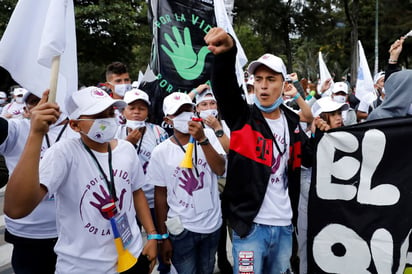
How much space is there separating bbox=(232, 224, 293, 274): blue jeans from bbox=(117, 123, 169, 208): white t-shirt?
49.1 inches

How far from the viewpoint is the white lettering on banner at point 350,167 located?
10.1 ft

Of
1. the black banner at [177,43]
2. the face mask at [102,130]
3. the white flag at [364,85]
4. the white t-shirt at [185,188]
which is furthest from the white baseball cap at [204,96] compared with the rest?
the white flag at [364,85]

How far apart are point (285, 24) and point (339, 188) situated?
88.3 ft

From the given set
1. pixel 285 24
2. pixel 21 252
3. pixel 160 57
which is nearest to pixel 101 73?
pixel 285 24

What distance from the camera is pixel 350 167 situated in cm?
319

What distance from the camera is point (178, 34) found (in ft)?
16.2

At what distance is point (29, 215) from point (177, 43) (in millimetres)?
2642

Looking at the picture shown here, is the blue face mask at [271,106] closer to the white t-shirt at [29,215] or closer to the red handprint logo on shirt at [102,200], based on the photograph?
the red handprint logo on shirt at [102,200]

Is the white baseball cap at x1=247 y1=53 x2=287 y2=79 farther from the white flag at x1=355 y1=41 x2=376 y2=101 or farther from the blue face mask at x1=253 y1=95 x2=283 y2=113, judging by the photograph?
the white flag at x1=355 y1=41 x2=376 y2=101

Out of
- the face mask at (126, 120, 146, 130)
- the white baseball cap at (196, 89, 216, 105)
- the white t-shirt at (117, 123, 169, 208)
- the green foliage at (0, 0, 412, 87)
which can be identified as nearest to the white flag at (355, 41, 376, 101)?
the white baseball cap at (196, 89, 216, 105)

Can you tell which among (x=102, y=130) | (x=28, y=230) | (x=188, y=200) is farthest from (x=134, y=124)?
(x=102, y=130)

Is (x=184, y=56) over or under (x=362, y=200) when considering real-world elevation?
over

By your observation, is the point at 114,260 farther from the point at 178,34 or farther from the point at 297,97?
the point at 178,34

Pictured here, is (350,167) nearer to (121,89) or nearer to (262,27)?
(121,89)
